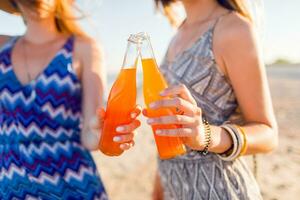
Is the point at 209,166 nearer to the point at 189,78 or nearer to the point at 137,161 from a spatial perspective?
the point at 189,78

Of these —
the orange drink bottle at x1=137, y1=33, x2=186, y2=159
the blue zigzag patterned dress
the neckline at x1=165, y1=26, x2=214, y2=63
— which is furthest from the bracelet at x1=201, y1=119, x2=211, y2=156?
the blue zigzag patterned dress

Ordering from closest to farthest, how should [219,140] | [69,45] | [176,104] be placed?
[176,104] < [219,140] < [69,45]

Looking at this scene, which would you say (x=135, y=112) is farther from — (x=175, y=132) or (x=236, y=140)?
(x=236, y=140)

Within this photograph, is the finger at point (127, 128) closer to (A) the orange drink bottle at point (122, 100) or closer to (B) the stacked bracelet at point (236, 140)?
(A) the orange drink bottle at point (122, 100)

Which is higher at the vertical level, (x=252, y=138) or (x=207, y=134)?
(x=207, y=134)

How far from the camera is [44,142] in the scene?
2102 mm

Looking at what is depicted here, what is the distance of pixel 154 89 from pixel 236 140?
15.4 inches

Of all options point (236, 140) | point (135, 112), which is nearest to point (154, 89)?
point (135, 112)

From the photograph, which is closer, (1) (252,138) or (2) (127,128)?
(2) (127,128)

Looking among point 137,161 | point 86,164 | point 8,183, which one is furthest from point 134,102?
point 137,161

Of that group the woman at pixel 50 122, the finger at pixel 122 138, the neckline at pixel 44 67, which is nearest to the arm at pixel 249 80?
the finger at pixel 122 138

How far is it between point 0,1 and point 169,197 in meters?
1.27

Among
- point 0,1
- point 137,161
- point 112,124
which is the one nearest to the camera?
point 112,124

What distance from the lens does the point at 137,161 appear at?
7.10 metres
